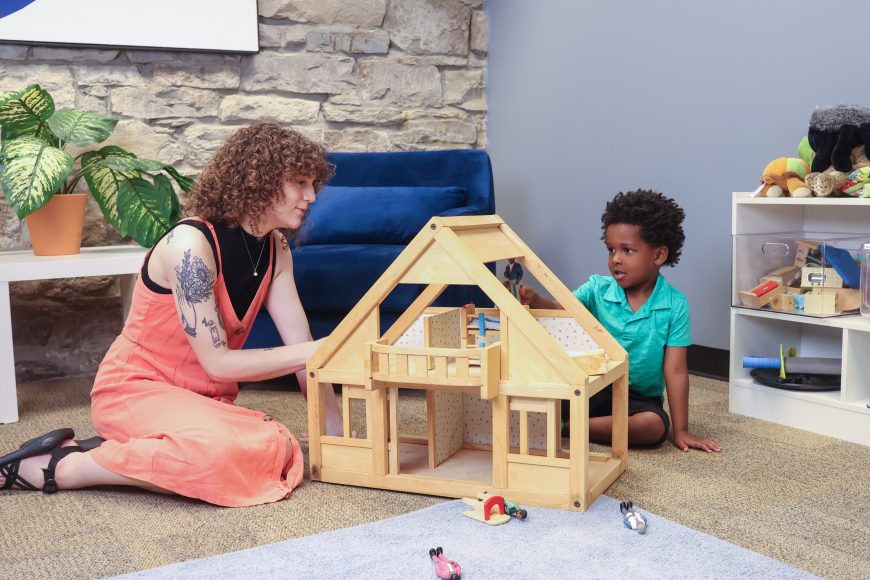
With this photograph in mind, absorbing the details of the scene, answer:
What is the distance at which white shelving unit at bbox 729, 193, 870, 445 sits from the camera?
7.35 feet

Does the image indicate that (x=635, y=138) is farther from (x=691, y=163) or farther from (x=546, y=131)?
(x=546, y=131)

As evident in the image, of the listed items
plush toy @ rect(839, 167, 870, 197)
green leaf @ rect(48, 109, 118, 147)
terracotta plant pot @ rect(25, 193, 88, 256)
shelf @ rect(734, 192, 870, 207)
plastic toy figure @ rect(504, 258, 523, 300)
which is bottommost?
plastic toy figure @ rect(504, 258, 523, 300)

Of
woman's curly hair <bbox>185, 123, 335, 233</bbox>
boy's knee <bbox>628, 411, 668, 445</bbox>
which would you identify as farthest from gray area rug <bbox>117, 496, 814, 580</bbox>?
woman's curly hair <bbox>185, 123, 335, 233</bbox>

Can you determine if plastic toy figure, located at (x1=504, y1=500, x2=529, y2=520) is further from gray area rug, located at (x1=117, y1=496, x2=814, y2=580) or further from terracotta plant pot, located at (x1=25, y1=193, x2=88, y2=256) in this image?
terracotta plant pot, located at (x1=25, y1=193, x2=88, y2=256)

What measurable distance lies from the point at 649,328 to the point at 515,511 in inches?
30.0

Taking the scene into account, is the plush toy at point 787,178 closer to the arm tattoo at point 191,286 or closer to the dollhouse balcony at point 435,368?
the dollhouse balcony at point 435,368

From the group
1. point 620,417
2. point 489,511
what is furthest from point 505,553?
point 620,417

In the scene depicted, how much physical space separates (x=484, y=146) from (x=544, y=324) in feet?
7.26

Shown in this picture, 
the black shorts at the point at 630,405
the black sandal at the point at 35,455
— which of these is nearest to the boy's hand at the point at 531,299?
the black shorts at the point at 630,405

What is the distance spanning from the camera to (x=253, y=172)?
1.92 meters

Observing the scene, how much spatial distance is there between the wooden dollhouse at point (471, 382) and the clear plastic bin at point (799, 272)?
2.25 feet

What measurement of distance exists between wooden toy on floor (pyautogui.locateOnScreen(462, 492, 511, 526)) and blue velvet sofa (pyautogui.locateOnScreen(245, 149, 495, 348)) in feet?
3.07

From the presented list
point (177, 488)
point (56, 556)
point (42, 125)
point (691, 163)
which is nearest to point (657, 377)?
point (691, 163)

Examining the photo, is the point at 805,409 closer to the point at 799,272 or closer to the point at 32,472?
the point at 799,272
